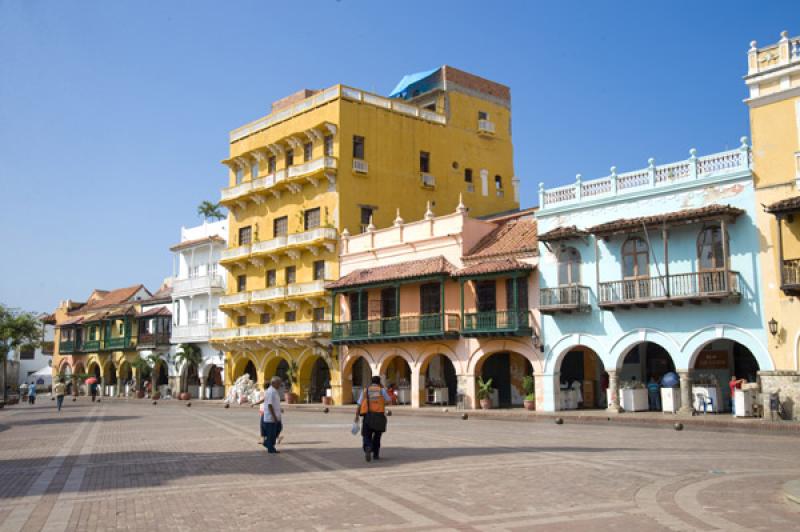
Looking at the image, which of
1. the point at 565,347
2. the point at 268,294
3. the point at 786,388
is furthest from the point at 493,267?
the point at 268,294

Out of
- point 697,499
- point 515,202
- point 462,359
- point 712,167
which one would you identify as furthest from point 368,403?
point 515,202

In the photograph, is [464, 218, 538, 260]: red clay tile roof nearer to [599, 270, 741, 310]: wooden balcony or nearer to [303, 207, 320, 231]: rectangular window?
[599, 270, 741, 310]: wooden balcony

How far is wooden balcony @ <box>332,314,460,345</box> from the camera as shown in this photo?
34.9m

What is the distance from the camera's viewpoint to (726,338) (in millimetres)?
26312

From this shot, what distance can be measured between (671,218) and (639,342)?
16.5ft

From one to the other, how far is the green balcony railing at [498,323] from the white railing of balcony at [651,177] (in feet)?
15.5

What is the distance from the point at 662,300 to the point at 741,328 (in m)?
2.69

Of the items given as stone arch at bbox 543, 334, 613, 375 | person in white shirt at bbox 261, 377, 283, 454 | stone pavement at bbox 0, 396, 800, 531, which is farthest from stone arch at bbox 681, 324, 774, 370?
person in white shirt at bbox 261, 377, 283, 454

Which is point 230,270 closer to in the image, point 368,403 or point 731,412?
point 731,412

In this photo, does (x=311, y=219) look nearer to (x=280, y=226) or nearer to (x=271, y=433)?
(x=280, y=226)

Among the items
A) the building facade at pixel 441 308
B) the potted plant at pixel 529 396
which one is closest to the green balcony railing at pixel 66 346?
the building facade at pixel 441 308

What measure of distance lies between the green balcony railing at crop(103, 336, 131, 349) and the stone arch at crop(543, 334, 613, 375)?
41240mm

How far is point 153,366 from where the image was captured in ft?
192

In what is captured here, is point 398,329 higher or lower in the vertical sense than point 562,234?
lower
